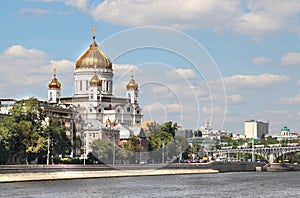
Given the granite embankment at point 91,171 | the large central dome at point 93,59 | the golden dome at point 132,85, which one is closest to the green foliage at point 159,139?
the granite embankment at point 91,171

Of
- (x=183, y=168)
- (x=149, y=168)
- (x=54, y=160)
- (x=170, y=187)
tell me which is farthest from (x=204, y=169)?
(x=170, y=187)

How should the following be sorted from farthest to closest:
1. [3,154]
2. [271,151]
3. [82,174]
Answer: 1. [271,151]
2. [3,154]
3. [82,174]

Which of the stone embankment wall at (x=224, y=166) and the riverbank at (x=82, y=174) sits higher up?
the stone embankment wall at (x=224, y=166)

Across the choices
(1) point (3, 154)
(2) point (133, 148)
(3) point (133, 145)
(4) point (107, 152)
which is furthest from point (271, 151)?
(1) point (3, 154)

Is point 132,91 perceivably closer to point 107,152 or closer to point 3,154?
point 107,152

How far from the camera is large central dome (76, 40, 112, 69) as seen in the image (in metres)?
158

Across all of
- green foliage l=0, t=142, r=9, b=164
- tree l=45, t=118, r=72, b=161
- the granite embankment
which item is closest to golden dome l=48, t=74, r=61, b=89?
the granite embankment

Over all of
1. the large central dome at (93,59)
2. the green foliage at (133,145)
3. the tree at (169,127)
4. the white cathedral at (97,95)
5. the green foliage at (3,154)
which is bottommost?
the green foliage at (3,154)

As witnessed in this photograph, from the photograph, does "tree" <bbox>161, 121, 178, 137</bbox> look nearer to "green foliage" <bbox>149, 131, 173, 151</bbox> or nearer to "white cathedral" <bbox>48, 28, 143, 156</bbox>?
"green foliage" <bbox>149, 131, 173, 151</bbox>

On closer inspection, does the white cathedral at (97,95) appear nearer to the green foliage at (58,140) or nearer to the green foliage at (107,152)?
the green foliage at (107,152)

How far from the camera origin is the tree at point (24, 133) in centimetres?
9100

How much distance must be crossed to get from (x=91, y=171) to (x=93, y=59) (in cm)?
7024

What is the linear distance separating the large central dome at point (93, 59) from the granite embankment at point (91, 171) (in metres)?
36.2

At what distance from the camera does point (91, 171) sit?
8988 centimetres
